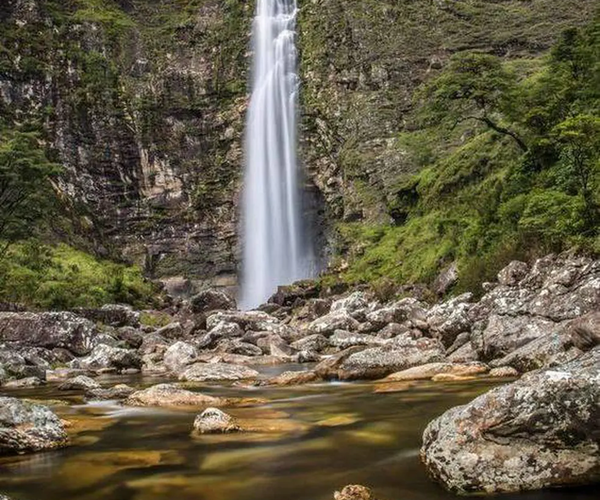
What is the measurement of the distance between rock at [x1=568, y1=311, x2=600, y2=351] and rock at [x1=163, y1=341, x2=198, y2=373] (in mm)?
9581

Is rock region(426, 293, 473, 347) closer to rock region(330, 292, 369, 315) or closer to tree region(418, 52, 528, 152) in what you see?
rock region(330, 292, 369, 315)

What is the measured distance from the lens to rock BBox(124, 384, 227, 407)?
874 centimetres

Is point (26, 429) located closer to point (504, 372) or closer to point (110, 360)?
point (504, 372)

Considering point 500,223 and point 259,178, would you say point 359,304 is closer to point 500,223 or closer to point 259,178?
point 500,223

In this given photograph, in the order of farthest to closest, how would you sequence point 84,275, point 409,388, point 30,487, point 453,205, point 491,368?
point 84,275, point 453,205, point 491,368, point 409,388, point 30,487

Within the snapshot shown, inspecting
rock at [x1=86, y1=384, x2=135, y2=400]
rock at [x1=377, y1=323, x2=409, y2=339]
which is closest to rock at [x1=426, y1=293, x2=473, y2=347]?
rock at [x1=377, y1=323, x2=409, y2=339]

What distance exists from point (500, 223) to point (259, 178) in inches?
1227

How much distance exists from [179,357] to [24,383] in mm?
4156

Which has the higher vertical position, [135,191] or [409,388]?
[135,191]

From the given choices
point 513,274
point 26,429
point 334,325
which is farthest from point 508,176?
point 26,429

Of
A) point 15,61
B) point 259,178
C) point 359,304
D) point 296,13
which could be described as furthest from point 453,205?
point 15,61

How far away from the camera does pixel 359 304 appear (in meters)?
25.2

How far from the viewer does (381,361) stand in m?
11.5

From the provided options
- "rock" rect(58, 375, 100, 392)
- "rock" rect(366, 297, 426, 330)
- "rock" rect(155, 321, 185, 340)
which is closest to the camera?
"rock" rect(58, 375, 100, 392)
